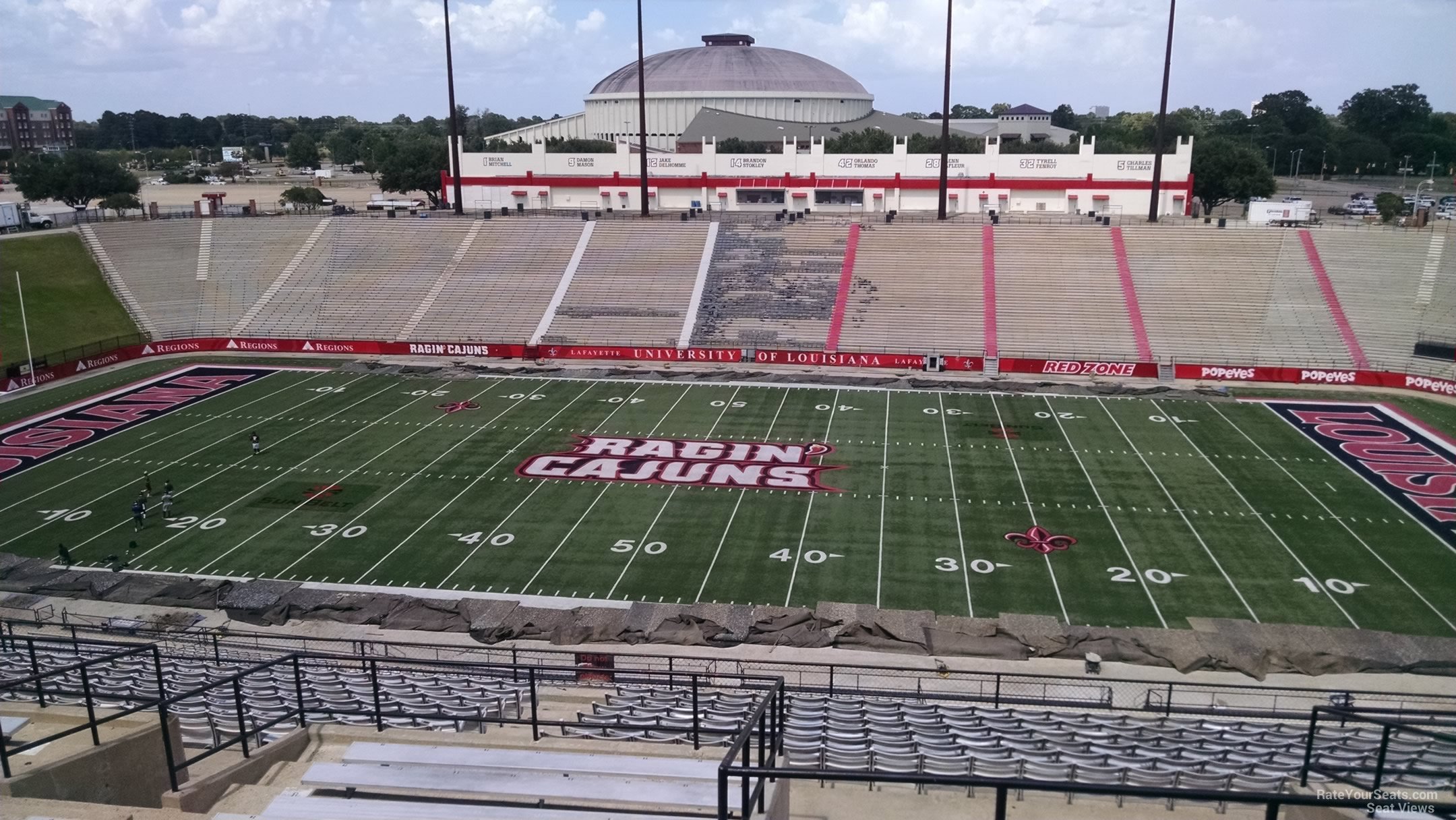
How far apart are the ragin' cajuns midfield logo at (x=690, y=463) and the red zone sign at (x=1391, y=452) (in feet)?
51.3

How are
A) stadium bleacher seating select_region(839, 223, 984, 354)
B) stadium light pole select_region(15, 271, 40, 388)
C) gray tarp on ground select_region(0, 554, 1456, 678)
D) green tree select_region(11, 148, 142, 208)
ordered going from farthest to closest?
green tree select_region(11, 148, 142, 208) → stadium bleacher seating select_region(839, 223, 984, 354) → stadium light pole select_region(15, 271, 40, 388) → gray tarp on ground select_region(0, 554, 1456, 678)

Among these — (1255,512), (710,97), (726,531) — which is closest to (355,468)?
(726,531)

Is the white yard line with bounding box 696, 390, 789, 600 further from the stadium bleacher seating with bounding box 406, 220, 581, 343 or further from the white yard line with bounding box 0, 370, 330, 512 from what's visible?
the white yard line with bounding box 0, 370, 330, 512

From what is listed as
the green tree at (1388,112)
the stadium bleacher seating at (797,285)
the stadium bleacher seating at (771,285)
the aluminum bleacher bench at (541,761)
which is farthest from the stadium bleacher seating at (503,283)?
the green tree at (1388,112)

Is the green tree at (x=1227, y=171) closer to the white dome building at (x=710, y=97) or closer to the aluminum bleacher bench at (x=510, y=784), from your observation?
the white dome building at (x=710, y=97)

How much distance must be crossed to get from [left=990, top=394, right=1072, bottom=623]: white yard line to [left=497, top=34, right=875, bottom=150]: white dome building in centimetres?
6630

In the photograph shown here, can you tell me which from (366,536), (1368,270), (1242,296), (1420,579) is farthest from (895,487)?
(1368,270)

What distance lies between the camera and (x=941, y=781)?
191 inches

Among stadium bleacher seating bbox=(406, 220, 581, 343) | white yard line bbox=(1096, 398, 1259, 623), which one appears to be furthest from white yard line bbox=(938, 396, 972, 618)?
stadium bleacher seating bbox=(406, 220, 581, 343)

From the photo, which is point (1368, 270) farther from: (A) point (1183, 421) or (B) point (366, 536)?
(B) point (366, 536)

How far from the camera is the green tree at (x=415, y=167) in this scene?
8250 centimetres

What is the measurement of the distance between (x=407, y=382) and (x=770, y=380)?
597 inches

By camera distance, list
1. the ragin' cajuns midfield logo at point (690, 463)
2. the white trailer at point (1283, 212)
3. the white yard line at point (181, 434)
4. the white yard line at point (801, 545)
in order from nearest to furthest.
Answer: the white yard line at point (801, 545) → the white yard line at point (181, 434) → the ragin' cajuns midfield logo at point (690, 463) → the white trailer at point (1283, 212)

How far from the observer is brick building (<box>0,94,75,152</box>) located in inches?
5487
